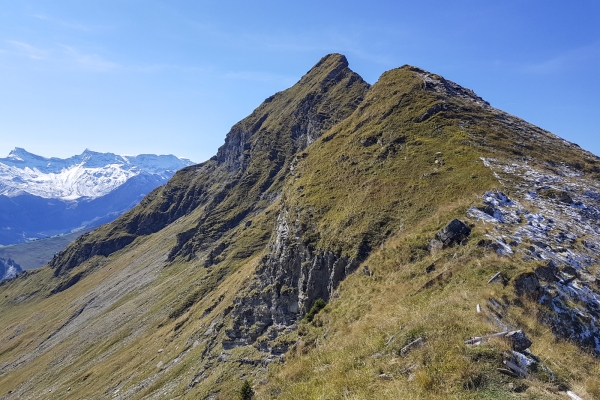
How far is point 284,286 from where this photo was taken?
52562 mm

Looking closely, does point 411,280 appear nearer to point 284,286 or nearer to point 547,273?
point 547,273

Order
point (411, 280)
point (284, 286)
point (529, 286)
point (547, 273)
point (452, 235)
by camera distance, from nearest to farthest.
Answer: point (529, 286), point (547, 273), point (411, 280), point (452, 235), point (284, 286)

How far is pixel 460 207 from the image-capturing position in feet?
116

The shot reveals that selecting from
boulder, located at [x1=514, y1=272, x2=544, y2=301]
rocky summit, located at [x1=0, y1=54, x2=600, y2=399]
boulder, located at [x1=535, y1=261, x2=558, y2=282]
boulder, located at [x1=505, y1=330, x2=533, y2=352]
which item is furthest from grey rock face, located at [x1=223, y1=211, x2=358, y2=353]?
boulder, located at [x1=505, y1=330, x2=533, y2=352]

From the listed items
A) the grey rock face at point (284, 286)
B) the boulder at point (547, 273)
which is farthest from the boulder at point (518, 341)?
the grey rock face at point (284, 286)

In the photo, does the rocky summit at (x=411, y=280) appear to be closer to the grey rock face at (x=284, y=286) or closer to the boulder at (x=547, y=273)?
the boulder at (x=547, y=273)

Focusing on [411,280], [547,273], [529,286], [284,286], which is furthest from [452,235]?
[284,286]

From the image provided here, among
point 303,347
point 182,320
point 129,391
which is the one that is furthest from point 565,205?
point 182,320

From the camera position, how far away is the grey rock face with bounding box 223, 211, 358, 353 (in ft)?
145

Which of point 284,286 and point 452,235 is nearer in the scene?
point 452,235

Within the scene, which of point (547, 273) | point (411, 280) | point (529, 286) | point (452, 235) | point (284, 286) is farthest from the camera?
point (284, 286)

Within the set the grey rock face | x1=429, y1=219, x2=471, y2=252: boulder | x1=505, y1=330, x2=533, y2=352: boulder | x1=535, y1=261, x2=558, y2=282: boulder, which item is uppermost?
x1=429, y1=219, x2=471, y2=252: boulder

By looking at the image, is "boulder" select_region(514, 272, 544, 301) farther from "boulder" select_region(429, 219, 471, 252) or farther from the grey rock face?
the grey rock face

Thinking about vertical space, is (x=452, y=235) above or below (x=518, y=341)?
above
